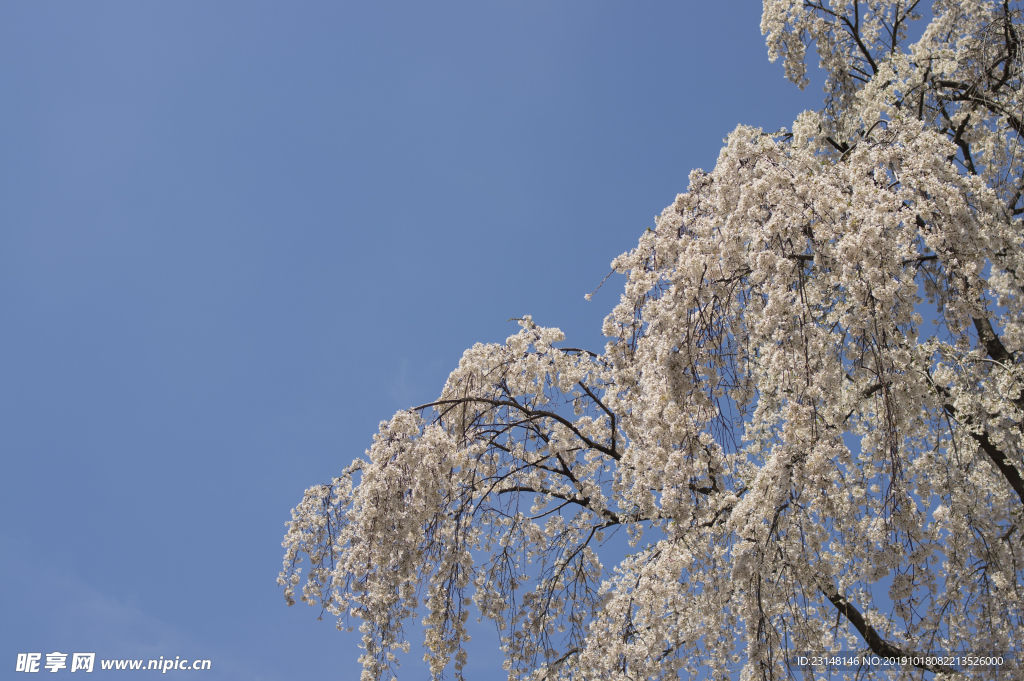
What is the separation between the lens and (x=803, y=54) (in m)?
8.47

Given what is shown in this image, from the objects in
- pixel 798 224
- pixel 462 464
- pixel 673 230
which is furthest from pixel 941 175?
pixel 462 464

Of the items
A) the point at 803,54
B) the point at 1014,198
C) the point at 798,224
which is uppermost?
the point at 803,54

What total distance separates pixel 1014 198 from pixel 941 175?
3.92m

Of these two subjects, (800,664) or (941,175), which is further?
(800,664)

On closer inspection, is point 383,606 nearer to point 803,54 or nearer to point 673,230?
point 673,230

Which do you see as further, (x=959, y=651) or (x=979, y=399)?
(x=959, y=651)

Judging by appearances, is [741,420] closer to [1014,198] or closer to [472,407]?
[472,407]

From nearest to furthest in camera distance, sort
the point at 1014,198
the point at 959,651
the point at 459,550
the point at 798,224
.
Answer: the point at 798,224
the point at 459,550
the point at 959,651
the point at 1014,198

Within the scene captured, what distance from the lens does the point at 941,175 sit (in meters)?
5.01

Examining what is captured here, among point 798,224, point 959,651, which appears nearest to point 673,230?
point 798,224

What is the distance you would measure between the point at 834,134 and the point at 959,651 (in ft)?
18.7

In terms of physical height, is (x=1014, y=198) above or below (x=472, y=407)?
above

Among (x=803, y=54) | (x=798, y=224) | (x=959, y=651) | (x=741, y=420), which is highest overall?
(x=803, y=54)

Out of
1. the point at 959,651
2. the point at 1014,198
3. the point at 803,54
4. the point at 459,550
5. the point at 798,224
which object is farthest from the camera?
the point at 803,54
